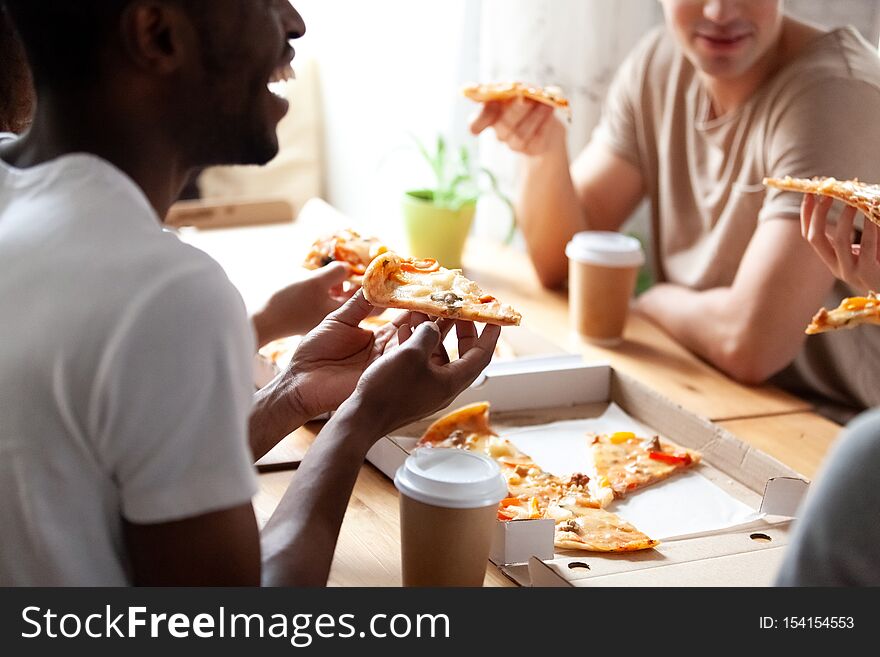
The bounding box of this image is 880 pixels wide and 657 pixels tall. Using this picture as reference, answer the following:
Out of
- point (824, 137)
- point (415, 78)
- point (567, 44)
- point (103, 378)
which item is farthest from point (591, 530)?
point (415, 78)

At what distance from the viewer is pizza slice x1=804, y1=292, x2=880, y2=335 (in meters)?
1.36

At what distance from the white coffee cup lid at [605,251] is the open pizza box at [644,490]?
0.32 metres

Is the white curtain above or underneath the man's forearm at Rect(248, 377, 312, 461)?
above

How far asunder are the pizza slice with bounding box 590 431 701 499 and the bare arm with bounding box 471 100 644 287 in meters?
0.85

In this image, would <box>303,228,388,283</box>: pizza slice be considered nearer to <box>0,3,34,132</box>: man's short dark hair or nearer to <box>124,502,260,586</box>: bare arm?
<box>0,3,34,132</box>: man's short dark hair

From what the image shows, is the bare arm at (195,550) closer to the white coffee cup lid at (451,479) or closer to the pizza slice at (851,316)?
the white coffee cup lid at (451,479)

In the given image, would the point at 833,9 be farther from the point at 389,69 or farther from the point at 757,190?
the point at 389,69

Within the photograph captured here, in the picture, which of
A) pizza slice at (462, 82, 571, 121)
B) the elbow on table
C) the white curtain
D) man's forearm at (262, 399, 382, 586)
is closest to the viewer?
man's forearm at (262, 399, 382, 586)

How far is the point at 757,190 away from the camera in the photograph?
84.4 inches

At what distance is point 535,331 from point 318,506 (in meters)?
1.05

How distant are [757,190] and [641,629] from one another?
52.8 inches

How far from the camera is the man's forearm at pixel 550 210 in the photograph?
95.3 inches

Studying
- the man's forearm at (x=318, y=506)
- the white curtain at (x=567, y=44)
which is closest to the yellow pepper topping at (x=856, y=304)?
the man's forearm at (x=318, y=506)

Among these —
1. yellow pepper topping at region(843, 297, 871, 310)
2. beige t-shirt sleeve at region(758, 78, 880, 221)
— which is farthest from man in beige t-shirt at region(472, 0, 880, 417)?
yellow pepper topping at region(843, 297, 871, 310)
